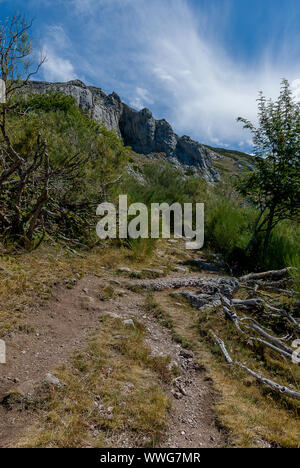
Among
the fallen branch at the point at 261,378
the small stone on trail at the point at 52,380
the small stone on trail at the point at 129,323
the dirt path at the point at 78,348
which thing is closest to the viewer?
the dirt path at the point at 78,348

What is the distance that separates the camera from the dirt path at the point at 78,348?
5.06 ft

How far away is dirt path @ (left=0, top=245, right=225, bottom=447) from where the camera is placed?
5.06ft

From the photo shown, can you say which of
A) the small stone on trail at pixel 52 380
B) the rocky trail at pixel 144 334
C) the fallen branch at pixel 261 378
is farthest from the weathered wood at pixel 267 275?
the small stone on trail at pixel 52 380

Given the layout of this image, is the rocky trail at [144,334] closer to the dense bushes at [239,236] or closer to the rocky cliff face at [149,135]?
the dense bushes at [239,236]

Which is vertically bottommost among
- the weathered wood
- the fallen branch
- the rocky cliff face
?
the fallen branch

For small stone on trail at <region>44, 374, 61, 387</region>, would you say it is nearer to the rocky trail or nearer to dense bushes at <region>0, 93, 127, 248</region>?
the rocky trail

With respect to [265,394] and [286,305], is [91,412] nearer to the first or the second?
[265,394]

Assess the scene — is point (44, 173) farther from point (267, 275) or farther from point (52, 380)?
point (267, 275)

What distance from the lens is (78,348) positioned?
2213mm

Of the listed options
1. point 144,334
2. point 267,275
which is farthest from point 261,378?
point 267,275

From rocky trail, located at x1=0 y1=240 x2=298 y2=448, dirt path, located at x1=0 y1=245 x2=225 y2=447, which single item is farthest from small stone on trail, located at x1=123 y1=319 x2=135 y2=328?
dirt path, located at x1=0 y1=245 x2=225 y2=447

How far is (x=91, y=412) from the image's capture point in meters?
1.57
